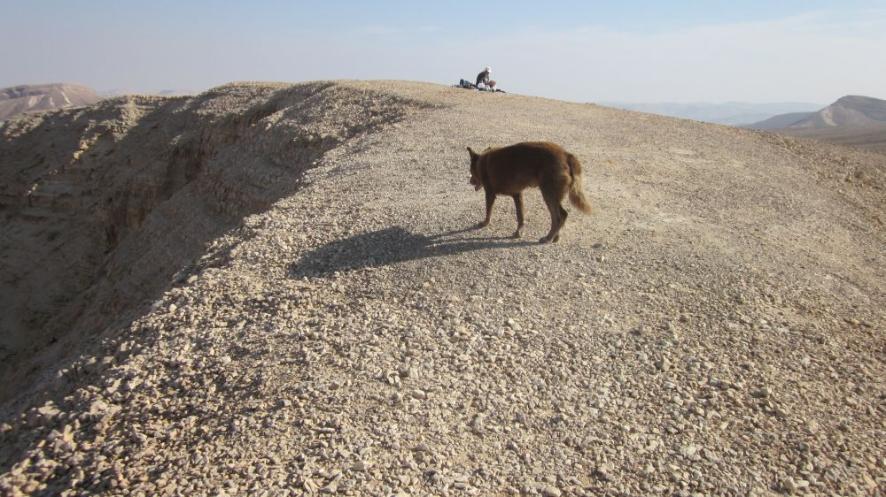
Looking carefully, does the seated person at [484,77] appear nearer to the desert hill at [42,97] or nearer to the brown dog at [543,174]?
the brown dog at [543,174]

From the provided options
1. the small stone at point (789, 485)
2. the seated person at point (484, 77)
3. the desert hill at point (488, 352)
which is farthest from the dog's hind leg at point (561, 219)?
the seated person at point (484, 77)

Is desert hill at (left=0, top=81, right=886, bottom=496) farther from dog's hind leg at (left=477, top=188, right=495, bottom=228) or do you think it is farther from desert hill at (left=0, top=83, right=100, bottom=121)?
desert hill at (left=0, top=83, right=100, bottom=121)

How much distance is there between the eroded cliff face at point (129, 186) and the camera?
1553 cm

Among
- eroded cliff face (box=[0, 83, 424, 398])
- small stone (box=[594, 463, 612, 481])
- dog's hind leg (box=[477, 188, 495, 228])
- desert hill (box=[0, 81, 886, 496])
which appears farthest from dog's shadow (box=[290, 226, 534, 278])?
eroded cliff face (box=[0, 83, 424, 398])

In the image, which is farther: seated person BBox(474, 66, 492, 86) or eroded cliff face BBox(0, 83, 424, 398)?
seated person BBox(474, 66, 492, 86)

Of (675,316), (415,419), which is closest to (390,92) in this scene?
(675,316)

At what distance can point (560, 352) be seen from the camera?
5371 mm

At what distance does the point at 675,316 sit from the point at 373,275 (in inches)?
137

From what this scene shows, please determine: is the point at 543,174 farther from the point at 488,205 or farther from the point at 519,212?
the point at 488,205

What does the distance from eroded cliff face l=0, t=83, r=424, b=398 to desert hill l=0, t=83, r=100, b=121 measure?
9153 cm

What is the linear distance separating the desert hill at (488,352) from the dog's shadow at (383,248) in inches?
1.7

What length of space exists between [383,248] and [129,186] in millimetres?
18766

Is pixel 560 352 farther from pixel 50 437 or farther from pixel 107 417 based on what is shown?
pixel 50 437

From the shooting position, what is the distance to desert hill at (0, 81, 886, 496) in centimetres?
408
